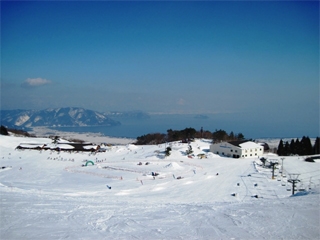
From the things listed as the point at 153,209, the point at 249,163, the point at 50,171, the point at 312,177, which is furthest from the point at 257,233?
the point at 249,163

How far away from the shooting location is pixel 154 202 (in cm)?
1702

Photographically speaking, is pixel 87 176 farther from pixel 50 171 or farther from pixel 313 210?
pixel 313 210

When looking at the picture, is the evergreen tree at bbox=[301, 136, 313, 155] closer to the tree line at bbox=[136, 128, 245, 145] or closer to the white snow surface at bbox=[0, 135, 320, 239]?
the tree line at bbox=[136, 128, 245, 145]

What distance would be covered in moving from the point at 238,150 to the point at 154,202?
94.4ft

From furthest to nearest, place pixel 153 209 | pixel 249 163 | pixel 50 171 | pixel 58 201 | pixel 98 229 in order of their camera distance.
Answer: pixel 249 163 < pixel 50 171 < pixel 58 201 < pixel 153 209 < pixel 98 229

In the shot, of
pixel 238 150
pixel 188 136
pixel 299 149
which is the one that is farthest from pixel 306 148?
pixel 188 136

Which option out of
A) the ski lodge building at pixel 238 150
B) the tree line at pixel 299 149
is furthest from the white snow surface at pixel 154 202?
the tree line at pixel 299 149

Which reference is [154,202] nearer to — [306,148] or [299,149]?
[299,149]

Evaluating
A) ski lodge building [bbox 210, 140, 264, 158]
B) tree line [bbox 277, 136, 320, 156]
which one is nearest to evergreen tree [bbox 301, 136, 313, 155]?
tree line [bbox 277, 136, 320, 156]

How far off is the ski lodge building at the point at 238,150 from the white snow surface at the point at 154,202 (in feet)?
31.0

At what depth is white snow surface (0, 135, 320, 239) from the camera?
35.3 ft

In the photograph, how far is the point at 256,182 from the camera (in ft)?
81.6

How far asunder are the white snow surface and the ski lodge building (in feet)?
31.0

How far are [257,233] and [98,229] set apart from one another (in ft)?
20.9
